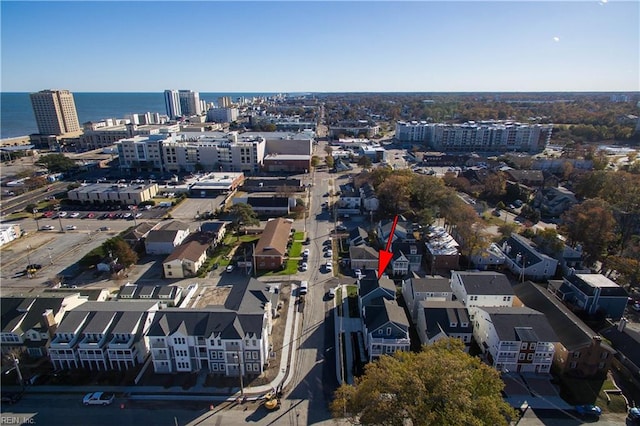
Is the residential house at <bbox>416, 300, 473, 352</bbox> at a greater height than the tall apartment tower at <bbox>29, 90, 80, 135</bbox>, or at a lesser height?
lesser

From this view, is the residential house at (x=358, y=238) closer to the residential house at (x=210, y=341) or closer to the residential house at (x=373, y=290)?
the residential house at (x=373, y=290)

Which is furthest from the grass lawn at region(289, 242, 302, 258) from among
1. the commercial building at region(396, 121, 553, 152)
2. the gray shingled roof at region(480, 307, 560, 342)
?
the commercial building at region(396, 121, 553, 152)

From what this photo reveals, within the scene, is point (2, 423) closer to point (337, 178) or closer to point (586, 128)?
point (337, 178)

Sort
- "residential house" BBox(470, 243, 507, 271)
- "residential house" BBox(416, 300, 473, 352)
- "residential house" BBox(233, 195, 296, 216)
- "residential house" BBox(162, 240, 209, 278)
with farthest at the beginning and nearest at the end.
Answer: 1. "residential house" BBox(233, 195, 296, 216)
2. "residential house" BBox(470, 243, 507, 271)
3. "residential house" BBox(162, 240, 209, 278)
4. "residential house" BBox(416, 300, 473, 352)

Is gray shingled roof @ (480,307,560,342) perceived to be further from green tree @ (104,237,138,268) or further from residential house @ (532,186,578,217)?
residential house @ (532,186,578,217)

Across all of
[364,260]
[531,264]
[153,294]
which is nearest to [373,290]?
[364,260]

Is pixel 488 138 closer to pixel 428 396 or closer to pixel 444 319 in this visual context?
pixel 444 319
